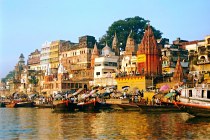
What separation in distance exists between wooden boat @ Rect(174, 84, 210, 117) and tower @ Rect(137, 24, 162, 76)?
25992 millimetres

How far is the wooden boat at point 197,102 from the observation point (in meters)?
29.7

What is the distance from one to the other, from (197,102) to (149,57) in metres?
28.8

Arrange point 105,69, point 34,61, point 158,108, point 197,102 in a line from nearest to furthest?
point 197,102 < point 158,108 < point 105,69 < point 34,61

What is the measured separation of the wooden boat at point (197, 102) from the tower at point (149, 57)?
26.0 m

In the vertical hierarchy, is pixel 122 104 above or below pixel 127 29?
below

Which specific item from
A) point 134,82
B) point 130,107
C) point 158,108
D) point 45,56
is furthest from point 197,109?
point 45,56

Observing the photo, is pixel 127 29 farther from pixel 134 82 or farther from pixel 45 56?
pixel 134 82

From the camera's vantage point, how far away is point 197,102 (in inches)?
1191

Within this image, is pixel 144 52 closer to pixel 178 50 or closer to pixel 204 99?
pixel 178 50

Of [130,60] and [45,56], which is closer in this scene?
[130,60]

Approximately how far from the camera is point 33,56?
4296 inches

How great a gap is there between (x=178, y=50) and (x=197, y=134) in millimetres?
45868

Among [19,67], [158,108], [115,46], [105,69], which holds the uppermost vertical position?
[115,46]

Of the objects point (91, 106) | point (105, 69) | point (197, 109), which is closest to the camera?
point (197, 109)
